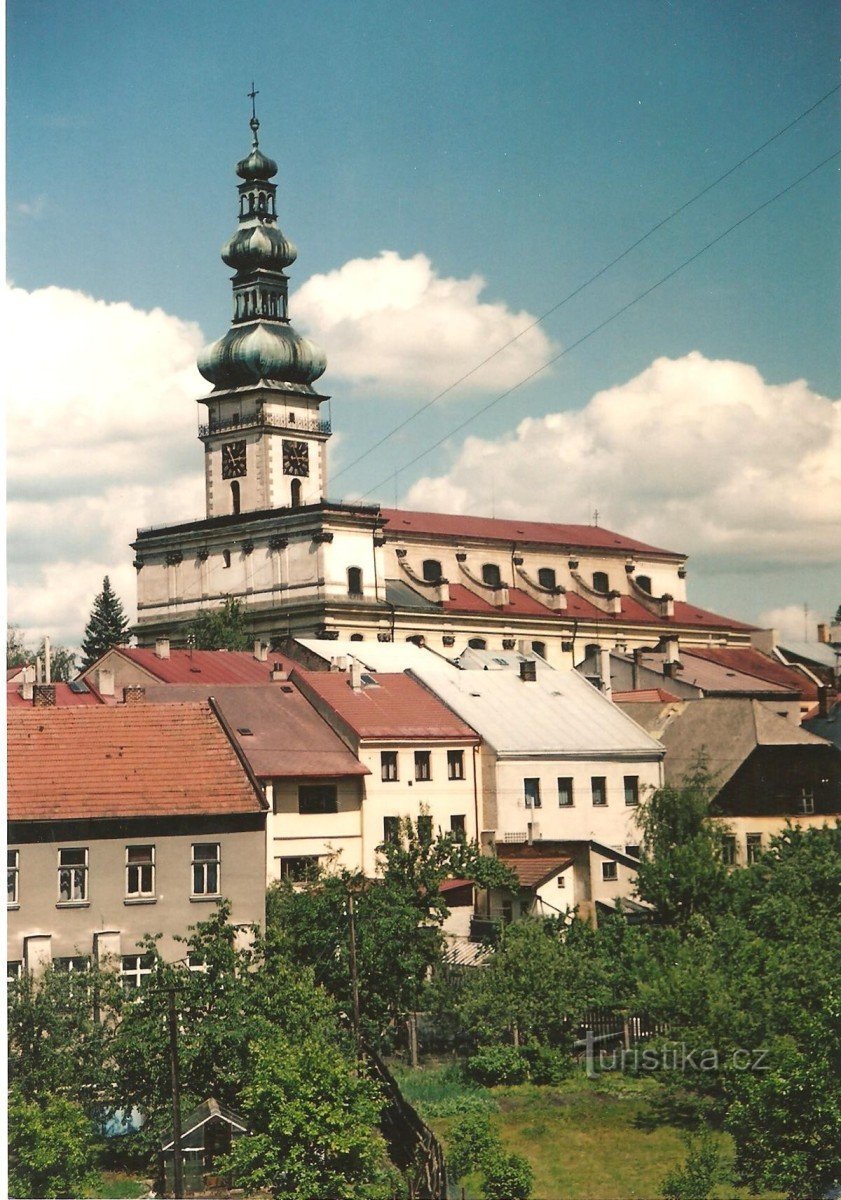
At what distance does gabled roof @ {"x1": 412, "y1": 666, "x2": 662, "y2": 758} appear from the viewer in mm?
17297

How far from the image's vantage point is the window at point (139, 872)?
464 inches

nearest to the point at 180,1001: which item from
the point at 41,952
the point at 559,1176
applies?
the point at 41,952

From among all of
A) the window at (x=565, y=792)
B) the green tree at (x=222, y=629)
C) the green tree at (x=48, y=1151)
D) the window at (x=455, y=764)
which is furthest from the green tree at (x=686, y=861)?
the green tree at (x=222, y=629)

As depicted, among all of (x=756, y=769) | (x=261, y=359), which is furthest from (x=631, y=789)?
(x=261, y=359)

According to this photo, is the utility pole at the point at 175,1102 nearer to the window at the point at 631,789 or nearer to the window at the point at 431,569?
the window at the point at 631,789

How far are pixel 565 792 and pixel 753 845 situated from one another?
294 centimetres

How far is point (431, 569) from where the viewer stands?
38906mm

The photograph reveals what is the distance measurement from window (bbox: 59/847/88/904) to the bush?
2.91 metres

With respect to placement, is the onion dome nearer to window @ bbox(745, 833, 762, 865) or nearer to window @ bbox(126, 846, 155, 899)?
window @ bbox(745, 833, 762, 865)

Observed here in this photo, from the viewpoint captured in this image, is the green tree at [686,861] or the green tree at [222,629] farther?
the green tree at [222,629]

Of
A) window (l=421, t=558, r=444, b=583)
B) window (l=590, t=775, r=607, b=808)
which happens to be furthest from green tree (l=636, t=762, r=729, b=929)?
window (l=421, t=558, r=444, b=583)

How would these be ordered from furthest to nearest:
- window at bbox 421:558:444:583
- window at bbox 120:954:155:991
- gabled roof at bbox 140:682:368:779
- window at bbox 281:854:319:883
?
window at bbox 421:558:444:583 < gabled roof at bbox 140:682:368:779 < window at bbox 281:854:319:883 < window at bbox 120:954:155:991

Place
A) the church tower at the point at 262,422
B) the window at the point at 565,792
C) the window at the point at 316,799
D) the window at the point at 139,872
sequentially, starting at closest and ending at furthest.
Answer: the window at the point at 139,872 → the window at the point at 316,799 → the window at the point at 565,792 → the church tower at the point at 262,422

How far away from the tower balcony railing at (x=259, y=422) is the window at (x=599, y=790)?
873 inches
